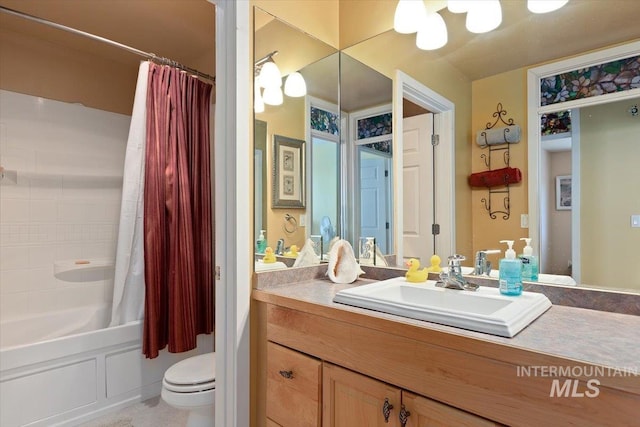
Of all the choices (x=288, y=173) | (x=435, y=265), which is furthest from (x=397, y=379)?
(x=288, y=173)

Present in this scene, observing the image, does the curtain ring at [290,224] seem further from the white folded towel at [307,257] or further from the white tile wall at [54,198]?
the white tile wall at [54,198]

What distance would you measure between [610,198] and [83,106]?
3247 mm

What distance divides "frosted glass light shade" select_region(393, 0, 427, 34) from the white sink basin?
113 cm

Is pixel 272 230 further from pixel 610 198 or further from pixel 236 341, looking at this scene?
pixel 610 198

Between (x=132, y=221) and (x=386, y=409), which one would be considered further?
(x=132, y=221)

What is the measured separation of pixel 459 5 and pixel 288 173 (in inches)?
41.0


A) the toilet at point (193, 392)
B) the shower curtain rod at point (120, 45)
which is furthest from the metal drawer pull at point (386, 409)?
the shower curtain rod at point (120, 45)

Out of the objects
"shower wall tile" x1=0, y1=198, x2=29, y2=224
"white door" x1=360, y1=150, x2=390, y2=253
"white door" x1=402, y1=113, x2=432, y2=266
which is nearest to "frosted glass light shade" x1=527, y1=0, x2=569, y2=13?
"white door" x1=402, y1=113, x2=432, y2=266

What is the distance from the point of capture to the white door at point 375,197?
1.76 m

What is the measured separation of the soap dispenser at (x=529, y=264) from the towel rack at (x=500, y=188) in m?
0.14

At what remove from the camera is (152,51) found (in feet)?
8.69

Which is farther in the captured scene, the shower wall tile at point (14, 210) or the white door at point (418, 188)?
the shower wall tile at point (14, 210)

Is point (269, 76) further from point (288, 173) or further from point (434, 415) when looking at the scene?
point (434, 415)

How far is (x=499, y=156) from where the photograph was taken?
4.52ft
